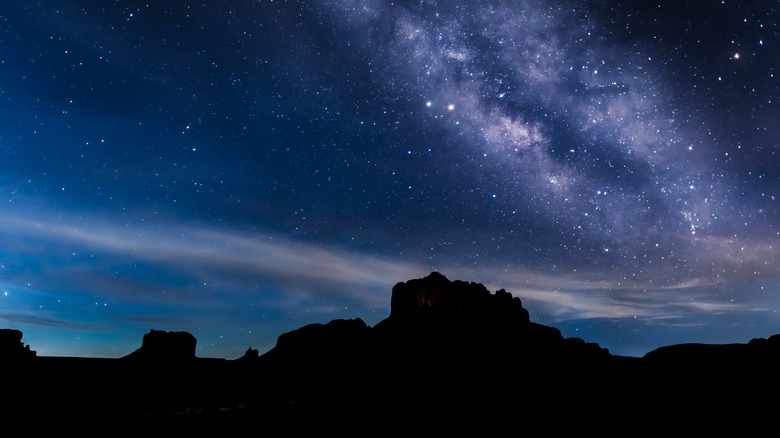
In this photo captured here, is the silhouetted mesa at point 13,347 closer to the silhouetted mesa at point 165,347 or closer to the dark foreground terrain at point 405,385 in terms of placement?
the dark foreground terrain at point 405,385

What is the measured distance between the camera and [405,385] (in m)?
45.8

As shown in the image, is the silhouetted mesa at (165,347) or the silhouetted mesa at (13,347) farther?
the silhouetted mesa at (165,347)

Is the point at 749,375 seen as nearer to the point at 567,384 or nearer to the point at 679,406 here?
the point at 679,406

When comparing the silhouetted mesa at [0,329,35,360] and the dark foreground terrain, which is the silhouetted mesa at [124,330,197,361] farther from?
the silhouetted mesa at [0,329,35,360]

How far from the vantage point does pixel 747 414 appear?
107ft

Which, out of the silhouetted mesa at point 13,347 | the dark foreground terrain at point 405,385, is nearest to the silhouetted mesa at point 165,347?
the dark foreground terrain at point 405,385

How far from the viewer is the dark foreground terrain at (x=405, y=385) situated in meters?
32.3

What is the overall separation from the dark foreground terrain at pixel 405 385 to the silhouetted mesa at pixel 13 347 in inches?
5.4

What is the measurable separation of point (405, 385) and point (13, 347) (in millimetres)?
40576

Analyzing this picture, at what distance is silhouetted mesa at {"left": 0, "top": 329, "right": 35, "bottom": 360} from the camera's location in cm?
3740

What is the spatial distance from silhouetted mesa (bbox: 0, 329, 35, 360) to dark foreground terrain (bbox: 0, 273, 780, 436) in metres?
0.14

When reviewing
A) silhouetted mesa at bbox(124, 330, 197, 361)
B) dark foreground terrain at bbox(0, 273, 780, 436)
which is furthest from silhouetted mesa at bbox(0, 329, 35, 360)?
silhouetted mesa at bbox(124, 330, 197, 361)

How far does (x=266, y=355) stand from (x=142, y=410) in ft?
102

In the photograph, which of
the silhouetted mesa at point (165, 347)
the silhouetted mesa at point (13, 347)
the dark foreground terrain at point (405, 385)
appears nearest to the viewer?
the dark foreground terrain at point (405, 385)
